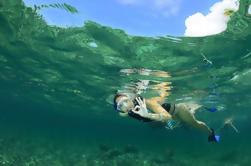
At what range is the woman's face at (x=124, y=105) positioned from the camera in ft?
21.2

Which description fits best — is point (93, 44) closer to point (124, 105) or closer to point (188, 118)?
point (188, 118)

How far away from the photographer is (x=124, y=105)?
6.45 metres

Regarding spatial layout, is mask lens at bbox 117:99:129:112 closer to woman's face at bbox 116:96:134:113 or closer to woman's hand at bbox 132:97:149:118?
woman's face at bbox 116:96:134:113

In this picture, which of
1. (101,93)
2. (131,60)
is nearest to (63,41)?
(131,60)

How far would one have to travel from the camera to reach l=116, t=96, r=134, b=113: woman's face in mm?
6453

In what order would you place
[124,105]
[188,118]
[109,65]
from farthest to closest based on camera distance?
[109,65] < [188,118] < [124,105]

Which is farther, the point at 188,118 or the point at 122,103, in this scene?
the point at 188,118

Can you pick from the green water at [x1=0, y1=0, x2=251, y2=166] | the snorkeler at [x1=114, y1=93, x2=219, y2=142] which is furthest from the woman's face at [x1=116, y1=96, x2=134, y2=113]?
the green water at [x1=0, y1=0, x2=251, y2=166]

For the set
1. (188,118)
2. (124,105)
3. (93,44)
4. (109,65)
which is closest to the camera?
(124,105)

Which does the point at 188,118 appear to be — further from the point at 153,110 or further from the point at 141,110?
the point at 141,110

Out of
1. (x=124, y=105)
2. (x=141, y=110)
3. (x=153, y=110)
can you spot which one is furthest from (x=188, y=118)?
(x=124, y=105)

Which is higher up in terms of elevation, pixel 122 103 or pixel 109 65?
pixel 109 65

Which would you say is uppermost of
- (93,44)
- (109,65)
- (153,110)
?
(93,44)

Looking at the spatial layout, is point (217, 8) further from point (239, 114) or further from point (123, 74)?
point (239, 114)
